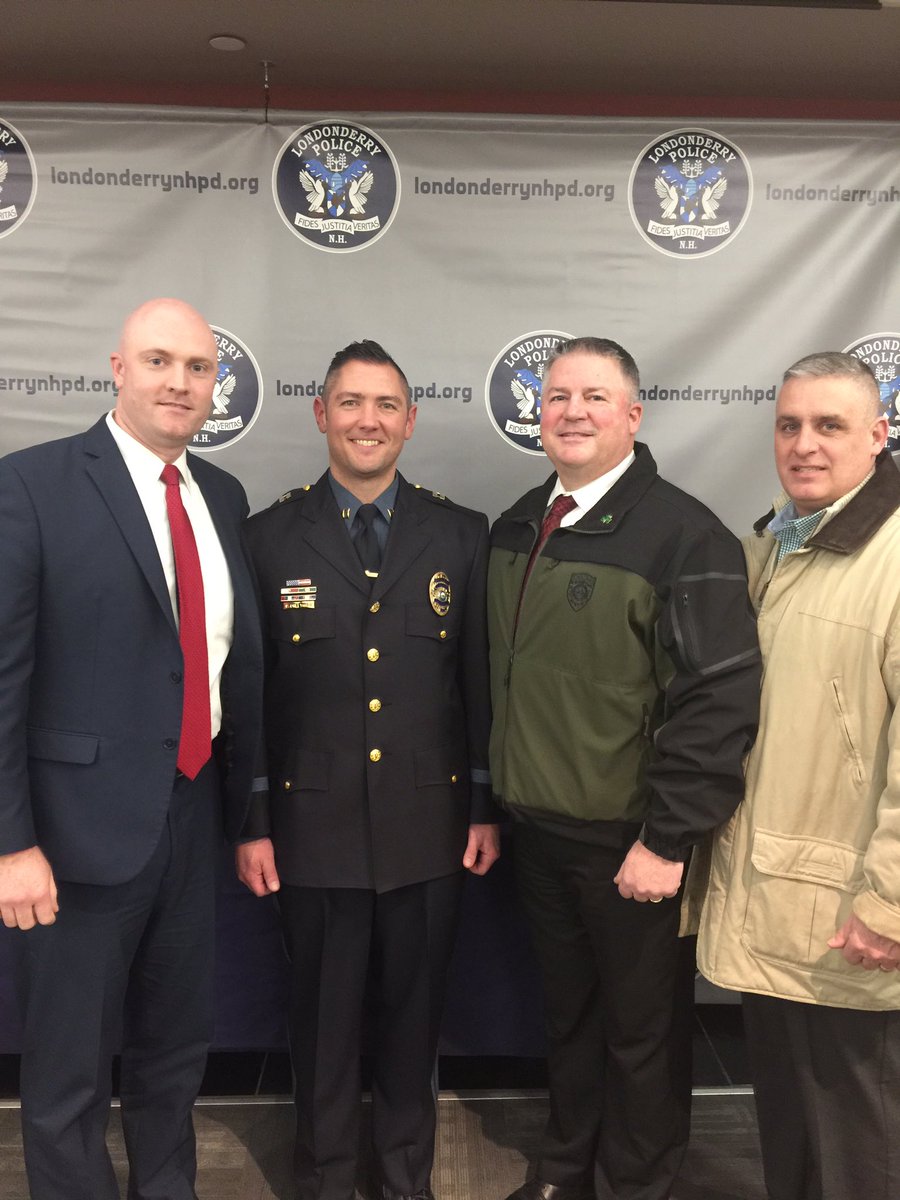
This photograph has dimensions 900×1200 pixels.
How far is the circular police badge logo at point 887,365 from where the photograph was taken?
2.68 m

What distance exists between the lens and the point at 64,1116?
73.2 inches

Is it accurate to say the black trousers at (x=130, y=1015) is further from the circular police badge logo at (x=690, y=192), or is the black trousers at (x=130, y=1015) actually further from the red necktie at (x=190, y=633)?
the circular police badge logo at (x=690, y=192)

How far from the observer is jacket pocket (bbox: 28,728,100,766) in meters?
1.78

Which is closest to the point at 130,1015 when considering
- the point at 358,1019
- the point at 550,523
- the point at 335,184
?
the point at 358,1019

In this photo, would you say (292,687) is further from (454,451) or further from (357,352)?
(454,451)

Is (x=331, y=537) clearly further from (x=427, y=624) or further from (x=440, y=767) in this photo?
(x=440, y=767)

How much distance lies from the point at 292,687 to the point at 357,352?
30.3 inches

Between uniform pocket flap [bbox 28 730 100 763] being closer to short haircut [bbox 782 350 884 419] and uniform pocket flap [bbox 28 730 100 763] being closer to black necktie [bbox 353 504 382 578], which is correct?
black necktie [bbox 353 504 382 578]

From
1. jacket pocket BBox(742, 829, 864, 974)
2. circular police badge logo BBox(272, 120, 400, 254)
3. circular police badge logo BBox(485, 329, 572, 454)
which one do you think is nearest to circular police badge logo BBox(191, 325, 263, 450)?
circular police badge logo BBox(272, 120, 400, 254)

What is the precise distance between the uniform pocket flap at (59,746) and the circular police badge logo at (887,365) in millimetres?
2200

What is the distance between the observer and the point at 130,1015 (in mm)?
2053

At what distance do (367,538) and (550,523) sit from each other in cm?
41

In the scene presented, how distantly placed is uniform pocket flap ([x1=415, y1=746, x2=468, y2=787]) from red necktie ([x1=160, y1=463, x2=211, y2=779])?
47cm

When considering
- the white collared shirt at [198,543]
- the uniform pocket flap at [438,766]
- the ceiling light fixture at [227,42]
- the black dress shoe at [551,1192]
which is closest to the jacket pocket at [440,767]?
the uniform pocket flap at [438,766]
